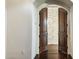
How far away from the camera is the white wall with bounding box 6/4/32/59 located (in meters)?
5.30

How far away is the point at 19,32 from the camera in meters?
5.33

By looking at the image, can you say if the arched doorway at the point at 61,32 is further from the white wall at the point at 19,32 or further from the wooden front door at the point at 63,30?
the white wall at the point at 19,32

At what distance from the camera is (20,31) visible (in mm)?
5328

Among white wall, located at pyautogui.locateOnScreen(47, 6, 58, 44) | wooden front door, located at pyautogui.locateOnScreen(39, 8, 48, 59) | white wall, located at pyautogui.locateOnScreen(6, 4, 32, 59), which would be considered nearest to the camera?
white wall, located at pyautogui.locateOnScreen(6, 4, 32, 59)

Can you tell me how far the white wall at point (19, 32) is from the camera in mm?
5297

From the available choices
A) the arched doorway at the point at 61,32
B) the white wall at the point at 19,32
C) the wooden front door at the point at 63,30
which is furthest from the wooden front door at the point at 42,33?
the white wall at the point at 19,32

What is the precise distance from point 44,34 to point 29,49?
12.7 feet

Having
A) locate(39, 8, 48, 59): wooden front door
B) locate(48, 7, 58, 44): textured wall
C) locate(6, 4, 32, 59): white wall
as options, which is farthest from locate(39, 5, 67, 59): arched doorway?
locate(48, 7, 58, 44): textured wall

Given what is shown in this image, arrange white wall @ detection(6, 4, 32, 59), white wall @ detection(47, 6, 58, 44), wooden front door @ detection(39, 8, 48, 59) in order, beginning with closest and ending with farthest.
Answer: white wall @ detection(6, 4, 32, 59), wooden front door @ detection(39, 8, 48, 59), white wall @ detection(47, 6, 58, 44)

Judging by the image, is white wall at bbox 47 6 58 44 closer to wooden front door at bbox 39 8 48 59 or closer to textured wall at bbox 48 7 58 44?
textured wall at bbox 48 7 58 44

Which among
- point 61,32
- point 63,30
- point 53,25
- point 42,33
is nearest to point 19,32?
point 42,33
